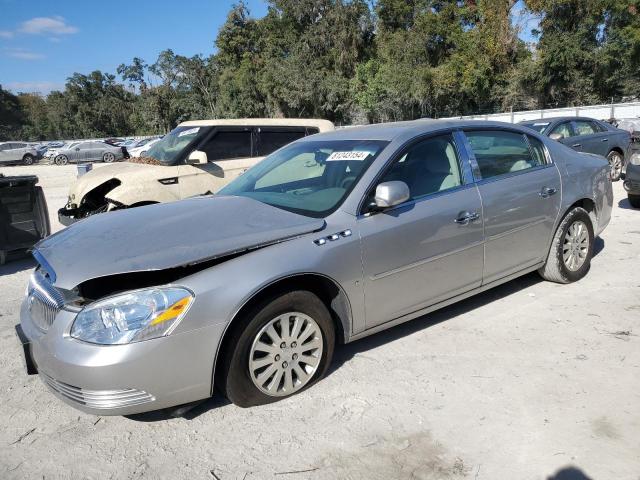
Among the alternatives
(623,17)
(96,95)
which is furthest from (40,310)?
(96,95)

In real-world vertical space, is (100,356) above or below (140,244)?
below

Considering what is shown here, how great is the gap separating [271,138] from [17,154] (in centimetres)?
3672

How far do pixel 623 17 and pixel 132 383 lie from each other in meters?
39.9

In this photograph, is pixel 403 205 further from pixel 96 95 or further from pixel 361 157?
pixel 96 95

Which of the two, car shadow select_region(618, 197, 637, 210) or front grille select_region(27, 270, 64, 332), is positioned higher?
front grille select_region(27, 270, 64, 332)

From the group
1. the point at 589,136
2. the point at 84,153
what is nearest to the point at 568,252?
the point at 589,136

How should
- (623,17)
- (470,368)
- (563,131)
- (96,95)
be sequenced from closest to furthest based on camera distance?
1. (470,368)
2. (563,131)
3. (623,17)
4. (96,95)

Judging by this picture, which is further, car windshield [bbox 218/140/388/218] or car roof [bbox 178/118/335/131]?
car roof [bbox 178/118/335/131]

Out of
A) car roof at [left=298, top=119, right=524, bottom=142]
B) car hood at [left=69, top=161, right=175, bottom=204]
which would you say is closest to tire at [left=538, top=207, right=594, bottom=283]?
car roof at [left=298, top=119, right=524, bottom=142]

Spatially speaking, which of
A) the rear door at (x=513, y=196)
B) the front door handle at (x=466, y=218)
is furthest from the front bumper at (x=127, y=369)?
the rear door at (x=513, y=196)

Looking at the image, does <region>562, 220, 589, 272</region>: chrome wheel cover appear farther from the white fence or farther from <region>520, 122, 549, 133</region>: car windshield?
the white fence

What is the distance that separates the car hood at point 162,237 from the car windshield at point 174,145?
3.98 m

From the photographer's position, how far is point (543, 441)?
2.61 meters

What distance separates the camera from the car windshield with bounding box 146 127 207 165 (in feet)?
24.3
